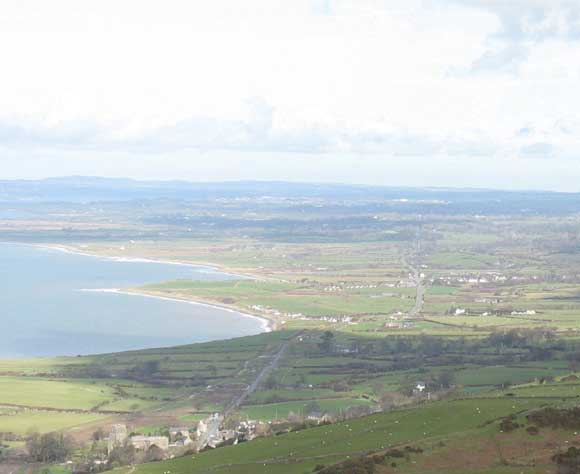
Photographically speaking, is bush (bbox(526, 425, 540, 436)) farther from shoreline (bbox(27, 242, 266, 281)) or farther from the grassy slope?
shoreline (bbox(27, 242, 266, 281))

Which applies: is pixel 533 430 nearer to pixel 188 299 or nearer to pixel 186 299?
pixel 188 299

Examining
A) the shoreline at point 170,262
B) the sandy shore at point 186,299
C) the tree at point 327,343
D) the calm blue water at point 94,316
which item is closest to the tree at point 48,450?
the tree at point 327,343

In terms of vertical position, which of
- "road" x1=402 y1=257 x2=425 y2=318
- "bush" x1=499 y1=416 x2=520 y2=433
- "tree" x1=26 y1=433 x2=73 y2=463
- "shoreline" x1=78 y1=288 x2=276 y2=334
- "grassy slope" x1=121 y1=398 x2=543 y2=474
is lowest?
"shoreline" x1=78 y1=288 x2=276 y2=334

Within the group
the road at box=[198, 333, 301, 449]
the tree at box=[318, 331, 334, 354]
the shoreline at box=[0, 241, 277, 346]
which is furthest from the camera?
the shoreline at box=[0, 241, 277, 346]

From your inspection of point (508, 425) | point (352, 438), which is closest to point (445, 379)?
point (352, 438)

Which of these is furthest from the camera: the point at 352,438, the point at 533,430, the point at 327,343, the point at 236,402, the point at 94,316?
the point at 94,316

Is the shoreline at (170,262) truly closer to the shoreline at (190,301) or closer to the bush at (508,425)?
the shoreline at (190,301)

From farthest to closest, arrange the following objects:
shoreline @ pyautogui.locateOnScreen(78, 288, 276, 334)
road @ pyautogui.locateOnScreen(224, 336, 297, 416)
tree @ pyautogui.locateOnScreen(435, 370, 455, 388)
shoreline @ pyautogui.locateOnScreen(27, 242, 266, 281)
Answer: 1. shoreline @ pyautogui.locateOnScreen(27, 242, 266, 281)
2. shoreline @ pyautogui.locateOnScreen(78, 288, 276, 334)
3. tree @ pyautogui.locateOnScreen(435, 370, 455, 388)
4. road @ pyautogui.locateOnScreen(224, 336, 297, 416)

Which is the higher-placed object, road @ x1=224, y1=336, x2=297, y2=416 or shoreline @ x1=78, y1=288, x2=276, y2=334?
road @ x1=224, y1=336, x2=297, y2=416

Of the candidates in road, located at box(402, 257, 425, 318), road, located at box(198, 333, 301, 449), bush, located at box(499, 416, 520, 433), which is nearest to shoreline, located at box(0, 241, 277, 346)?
road, located at box(402, 257, 425, 318)
